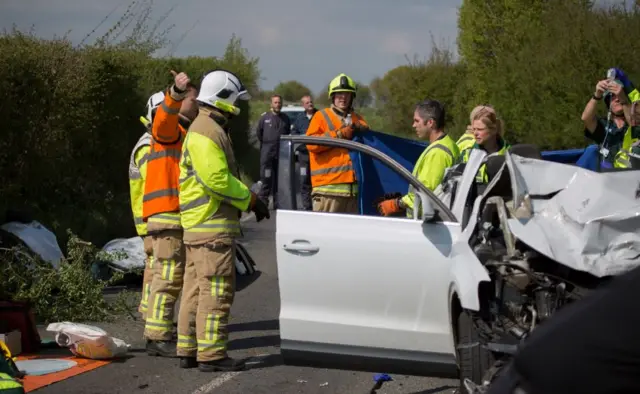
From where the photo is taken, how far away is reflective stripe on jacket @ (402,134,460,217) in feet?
23.8

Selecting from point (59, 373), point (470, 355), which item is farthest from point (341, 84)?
point (470, 355)

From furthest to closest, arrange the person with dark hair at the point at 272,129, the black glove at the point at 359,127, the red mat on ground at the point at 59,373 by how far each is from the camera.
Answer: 1. the person with dark hair at the point at 272,129
2. the black glove at the point at 359,127
3. the red mat on ground at the point at 59,373

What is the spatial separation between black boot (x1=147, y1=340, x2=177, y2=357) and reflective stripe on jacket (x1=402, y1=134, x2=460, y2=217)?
2.15 meters

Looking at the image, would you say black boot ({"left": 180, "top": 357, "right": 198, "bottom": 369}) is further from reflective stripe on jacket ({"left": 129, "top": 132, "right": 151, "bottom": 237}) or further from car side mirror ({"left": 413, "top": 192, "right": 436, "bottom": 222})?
car side mirror ({"left": 413, "top": 192, "right": 436, "bottom": 222})

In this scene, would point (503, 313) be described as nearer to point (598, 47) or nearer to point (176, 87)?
point (176, 87)

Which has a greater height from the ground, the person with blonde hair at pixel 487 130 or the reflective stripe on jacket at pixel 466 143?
the person with blonde hair at pixel 487 130

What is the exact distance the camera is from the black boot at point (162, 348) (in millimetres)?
8008

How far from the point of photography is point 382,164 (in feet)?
28.8

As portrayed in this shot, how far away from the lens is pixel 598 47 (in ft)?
54.5

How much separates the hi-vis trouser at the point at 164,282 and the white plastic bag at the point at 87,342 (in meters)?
0.29

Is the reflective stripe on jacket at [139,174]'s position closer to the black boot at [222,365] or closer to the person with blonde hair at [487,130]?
the black boot at [222,365]

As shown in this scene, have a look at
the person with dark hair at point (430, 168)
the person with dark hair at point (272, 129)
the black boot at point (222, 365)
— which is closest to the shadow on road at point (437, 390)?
the person with dark hair at point (430, 168)

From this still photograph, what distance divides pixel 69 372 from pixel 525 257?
149 inches

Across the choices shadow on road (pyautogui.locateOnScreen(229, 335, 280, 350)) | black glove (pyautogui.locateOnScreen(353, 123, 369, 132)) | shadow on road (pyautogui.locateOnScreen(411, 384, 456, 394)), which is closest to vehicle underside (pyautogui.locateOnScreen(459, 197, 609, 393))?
shadow on road (pyautogui.locateOnScreen(411, 384, 456, 394))
